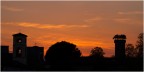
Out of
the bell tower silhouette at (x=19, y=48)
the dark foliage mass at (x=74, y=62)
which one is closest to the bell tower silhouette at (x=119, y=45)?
the dark foliage mass at (x=74, y=62)

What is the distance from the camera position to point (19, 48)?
65.9m

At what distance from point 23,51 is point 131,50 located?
1042 inches

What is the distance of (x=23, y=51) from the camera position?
67062mm

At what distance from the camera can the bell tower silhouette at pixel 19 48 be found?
65.8 metres

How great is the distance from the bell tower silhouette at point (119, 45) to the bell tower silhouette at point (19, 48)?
14178mm

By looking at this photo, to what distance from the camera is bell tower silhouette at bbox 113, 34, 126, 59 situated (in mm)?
60703

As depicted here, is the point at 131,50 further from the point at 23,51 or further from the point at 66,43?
the point at 23,51

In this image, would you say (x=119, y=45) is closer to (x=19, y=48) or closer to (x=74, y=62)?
(x=74, y=62)

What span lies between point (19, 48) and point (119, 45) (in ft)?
50.6

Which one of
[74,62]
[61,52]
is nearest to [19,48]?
[61,52]

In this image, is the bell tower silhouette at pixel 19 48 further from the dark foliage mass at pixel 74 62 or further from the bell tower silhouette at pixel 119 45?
the bell tower silhouette at pixel 119 45

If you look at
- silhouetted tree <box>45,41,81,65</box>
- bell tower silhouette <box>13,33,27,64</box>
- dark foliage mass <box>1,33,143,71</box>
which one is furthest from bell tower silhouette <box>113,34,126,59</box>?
bell tower silhouette <box>13,33,27,64</box>

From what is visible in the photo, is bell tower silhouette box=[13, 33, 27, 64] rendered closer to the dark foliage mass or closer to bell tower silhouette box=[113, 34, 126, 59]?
the dark foliage mass

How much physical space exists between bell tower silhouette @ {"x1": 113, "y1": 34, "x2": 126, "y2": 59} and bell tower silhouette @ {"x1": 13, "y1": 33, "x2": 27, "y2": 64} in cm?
1418
